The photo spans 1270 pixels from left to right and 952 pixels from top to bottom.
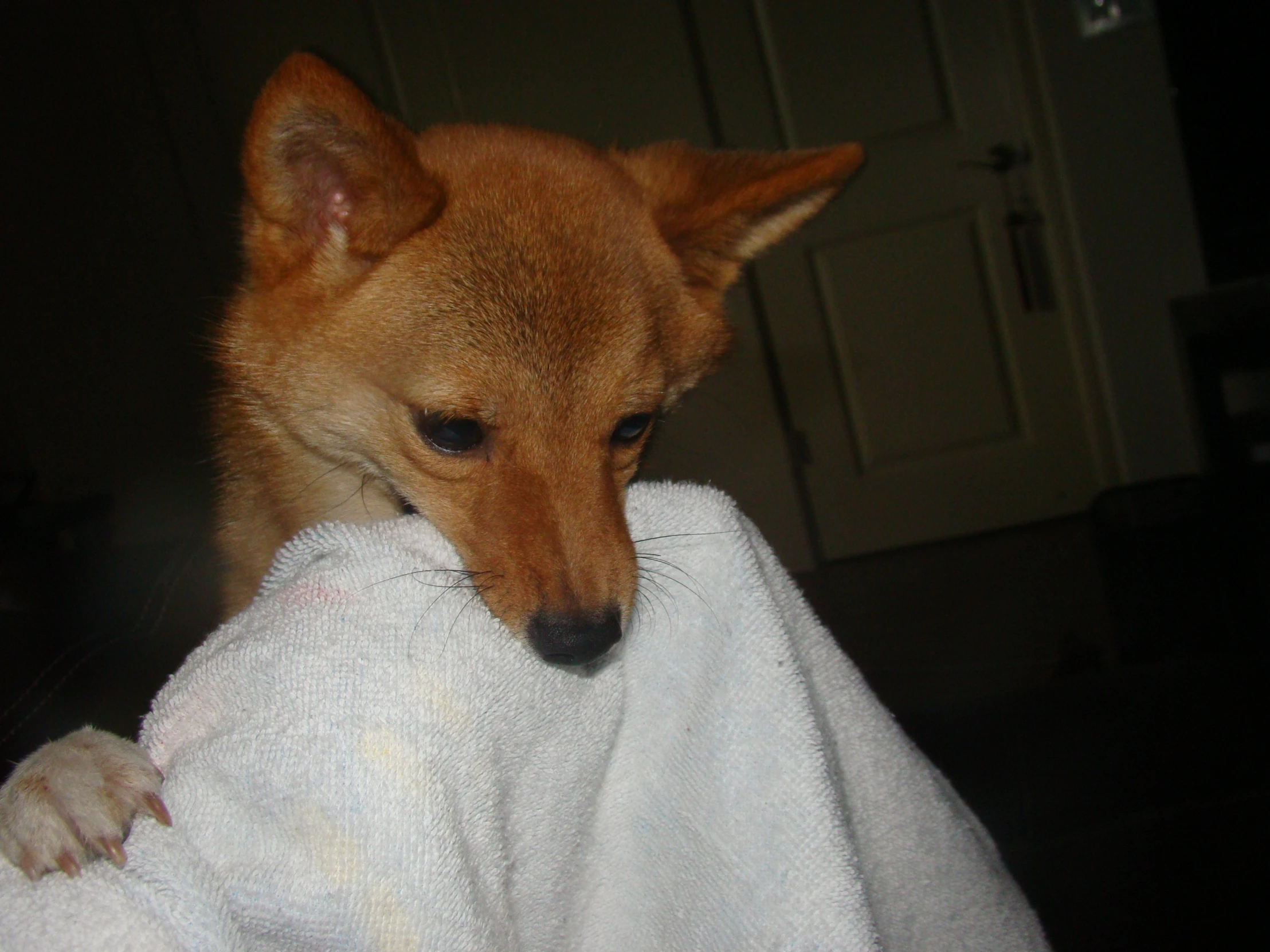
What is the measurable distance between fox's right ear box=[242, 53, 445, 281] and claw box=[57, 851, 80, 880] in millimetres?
775

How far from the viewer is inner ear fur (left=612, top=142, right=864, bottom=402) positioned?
4.57 feet

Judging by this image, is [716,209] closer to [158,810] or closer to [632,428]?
[632,428]

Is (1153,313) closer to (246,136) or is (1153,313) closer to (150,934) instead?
(246,136)

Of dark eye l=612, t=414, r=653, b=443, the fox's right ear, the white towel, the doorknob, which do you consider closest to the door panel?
the doorknob

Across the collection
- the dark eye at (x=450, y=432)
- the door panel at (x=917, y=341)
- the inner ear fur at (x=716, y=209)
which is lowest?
the door panel at (x=917, y=341)

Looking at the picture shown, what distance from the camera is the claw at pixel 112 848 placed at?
0.59 meters

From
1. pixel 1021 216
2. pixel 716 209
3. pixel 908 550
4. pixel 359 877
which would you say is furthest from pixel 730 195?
pixel 908 550

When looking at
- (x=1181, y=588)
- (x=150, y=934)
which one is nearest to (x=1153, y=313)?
(x=1181, y=588)

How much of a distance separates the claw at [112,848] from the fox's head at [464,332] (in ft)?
1.37

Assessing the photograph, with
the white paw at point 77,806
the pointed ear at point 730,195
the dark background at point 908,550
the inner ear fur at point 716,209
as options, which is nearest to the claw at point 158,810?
the white paw at point 77,806

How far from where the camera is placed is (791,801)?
0.77 m

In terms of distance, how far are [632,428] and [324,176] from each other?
547 millimetres

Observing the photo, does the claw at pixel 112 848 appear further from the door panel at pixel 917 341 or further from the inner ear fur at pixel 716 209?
the door panel at pixel 917 341

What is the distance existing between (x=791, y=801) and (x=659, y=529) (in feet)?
1.04
